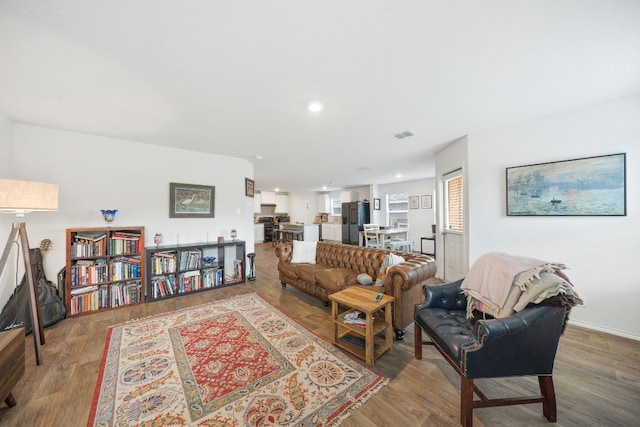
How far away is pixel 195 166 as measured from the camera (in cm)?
408

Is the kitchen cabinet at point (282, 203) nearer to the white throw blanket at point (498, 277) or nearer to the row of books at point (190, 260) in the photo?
the row of books at point (190, 260)

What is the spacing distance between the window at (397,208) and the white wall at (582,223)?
199 inches

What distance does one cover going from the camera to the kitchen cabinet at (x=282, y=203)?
10664 millimetres

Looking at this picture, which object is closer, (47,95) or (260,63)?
(260,63)

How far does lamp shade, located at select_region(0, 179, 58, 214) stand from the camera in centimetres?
183

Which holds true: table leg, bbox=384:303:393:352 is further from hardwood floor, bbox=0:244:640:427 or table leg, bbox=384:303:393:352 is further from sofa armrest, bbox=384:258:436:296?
sofa armrest, bbox=384:258:436:296

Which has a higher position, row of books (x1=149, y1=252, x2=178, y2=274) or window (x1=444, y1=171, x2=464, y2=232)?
window (x1=444, y1=171, x2=464, y2=232)

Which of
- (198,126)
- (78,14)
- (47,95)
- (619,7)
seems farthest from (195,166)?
(619,7)

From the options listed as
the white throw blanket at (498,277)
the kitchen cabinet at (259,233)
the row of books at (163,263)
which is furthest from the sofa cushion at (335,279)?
the kitchen cabinet at (259,233)

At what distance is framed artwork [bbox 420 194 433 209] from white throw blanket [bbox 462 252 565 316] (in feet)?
19.3

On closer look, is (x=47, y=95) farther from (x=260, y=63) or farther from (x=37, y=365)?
(x=37, y=365)

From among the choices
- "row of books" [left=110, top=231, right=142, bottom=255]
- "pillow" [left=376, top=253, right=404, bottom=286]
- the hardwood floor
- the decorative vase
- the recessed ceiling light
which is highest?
the recessed ceiling light

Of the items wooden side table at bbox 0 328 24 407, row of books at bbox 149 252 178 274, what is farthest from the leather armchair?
row of books at bbox 149 252 178 274

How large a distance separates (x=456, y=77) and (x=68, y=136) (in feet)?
15.8
